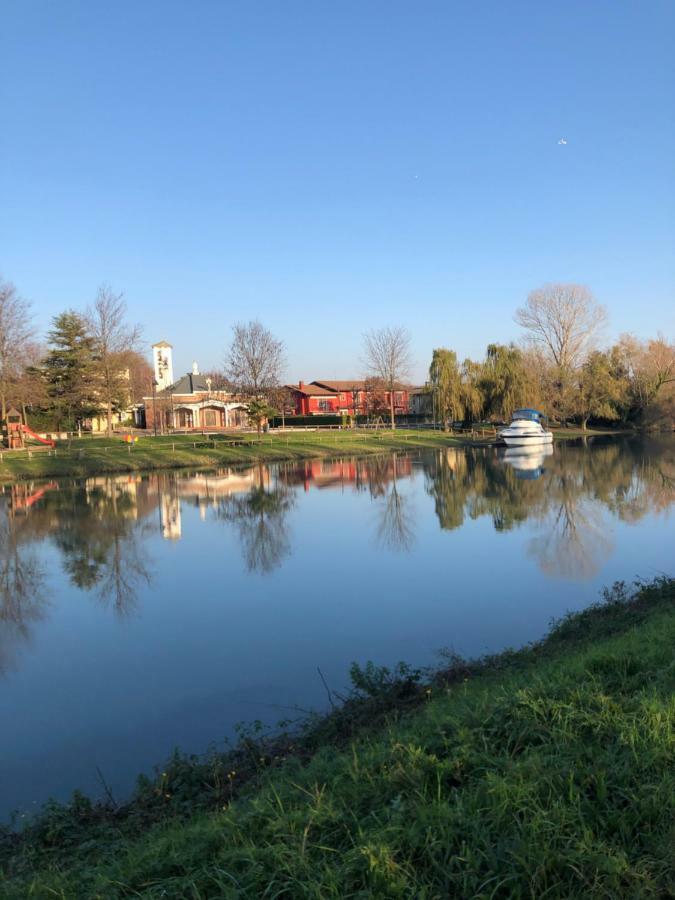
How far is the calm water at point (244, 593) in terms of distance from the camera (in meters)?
6.03

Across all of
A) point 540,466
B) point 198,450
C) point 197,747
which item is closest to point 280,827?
point 197,747

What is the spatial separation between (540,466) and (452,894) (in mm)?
28321

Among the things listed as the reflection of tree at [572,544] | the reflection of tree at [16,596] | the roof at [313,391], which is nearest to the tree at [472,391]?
the roof at [313,391]

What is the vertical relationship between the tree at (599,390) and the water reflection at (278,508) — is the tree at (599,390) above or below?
above

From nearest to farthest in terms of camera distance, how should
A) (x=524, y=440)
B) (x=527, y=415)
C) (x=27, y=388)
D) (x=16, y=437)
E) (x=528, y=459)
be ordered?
1. (x=528, y=459)
2. (x=27, y=388)
3. (x=16, y=437)
4. (x=524, y=440)
5. (x=527, y=415)

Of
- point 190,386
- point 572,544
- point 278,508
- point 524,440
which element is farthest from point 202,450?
point 190,386

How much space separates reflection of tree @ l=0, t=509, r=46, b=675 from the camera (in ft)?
28.0

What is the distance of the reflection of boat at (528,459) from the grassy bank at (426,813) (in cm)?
2098

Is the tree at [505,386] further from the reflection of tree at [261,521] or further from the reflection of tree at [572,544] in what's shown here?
the reflection of tree at [572,544]

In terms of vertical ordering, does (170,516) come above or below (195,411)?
below

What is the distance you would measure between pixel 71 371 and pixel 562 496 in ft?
114

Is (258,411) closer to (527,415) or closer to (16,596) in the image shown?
(527,415)

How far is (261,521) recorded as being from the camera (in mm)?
17250

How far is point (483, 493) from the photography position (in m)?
21.3
